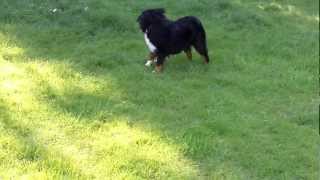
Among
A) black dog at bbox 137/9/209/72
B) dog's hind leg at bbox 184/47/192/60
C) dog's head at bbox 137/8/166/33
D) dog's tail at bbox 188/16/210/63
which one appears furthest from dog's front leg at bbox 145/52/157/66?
dog's tail at bbox 188/16/210/63

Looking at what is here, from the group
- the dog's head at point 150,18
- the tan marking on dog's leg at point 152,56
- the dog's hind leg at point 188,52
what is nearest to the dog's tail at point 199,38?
the dog's hind leg at point 188,52

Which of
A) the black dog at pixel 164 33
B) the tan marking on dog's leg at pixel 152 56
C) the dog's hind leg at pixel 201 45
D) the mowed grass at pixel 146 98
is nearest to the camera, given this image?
the mowed grass at pixel 146 98

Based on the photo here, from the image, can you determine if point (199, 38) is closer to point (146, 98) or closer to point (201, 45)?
point (201, 45)

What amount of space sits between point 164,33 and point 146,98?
1.39 meters

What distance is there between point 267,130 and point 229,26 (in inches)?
168

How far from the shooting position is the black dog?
29.4 feet

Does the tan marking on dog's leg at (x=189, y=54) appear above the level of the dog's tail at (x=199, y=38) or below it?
below

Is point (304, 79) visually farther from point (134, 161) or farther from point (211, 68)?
point (134, 161)

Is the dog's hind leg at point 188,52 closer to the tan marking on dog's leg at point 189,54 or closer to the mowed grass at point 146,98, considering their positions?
the tan marking on dog's leg at point 189,54

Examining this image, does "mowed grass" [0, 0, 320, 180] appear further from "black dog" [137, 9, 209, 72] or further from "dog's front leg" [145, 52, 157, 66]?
"black dog" [137, 9, 209, 72]

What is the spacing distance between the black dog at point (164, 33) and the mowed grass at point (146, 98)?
1.10ft

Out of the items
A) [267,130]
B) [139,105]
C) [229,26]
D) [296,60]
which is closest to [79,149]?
[139,105]

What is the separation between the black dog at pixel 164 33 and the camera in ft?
29.4

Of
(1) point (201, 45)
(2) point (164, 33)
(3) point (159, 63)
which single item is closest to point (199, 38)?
(1) point (201, 45)
